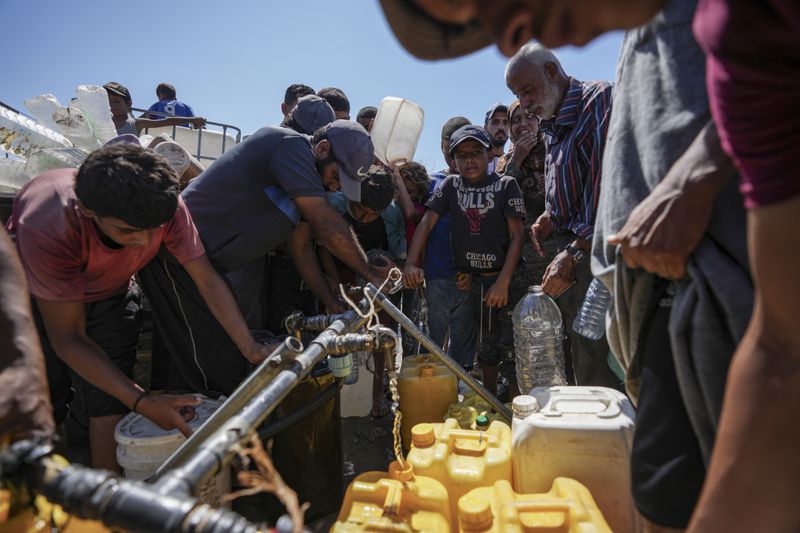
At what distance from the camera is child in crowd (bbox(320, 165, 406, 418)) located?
11.1 ft

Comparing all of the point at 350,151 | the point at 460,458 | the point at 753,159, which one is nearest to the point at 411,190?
the point at 350,151

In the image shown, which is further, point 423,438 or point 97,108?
point 97,108

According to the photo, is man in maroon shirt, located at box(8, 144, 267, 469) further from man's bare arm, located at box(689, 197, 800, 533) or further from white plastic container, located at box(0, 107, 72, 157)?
man's bare arm, located at box(689, 197, 800, 533)

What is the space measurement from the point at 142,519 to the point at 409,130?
4859mm

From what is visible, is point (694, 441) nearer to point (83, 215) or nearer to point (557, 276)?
point (557, 276)

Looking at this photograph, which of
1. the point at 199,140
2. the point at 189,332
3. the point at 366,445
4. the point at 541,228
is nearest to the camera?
the point at 189,332

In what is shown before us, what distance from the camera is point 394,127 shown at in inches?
202

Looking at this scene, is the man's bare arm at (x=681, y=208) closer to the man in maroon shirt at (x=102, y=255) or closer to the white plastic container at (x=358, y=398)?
the man in maroon shirt at (x=102, y=255)

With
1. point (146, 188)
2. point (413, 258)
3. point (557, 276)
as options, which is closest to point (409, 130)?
point (413, 258)

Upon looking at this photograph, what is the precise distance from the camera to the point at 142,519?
741 millimetres

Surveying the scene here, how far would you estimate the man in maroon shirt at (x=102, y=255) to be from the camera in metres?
1.94

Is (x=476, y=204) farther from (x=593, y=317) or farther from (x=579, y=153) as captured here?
(x=593, y=317)

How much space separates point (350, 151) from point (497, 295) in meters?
1.53

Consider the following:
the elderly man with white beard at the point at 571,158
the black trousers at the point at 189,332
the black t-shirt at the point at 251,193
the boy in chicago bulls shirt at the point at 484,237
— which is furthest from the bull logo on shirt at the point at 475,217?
the black trousers at the point at 189,332
